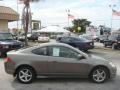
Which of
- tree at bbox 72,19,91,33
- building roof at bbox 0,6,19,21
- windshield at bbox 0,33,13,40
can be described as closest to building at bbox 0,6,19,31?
building roof at bbox 0,6,19,21

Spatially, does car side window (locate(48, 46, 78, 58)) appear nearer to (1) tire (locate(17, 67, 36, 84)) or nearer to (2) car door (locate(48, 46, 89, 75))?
(2) car door (locate(48, 46, 89, 75))

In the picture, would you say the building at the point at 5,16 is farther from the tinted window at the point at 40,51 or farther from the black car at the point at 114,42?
the tinted window at the point at 40,51

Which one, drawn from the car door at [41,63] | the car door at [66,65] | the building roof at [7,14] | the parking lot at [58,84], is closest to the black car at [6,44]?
the parking lot at [58,84]

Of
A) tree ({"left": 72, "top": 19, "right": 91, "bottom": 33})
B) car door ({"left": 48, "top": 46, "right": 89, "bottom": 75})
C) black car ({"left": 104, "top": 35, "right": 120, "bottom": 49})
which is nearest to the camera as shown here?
car door ({"left": 48, "top": 46, "right": 89, "bottom": 75})

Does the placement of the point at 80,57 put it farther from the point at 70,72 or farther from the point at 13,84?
the point at 13,84

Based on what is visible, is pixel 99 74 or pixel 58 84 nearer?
pixel 58 84

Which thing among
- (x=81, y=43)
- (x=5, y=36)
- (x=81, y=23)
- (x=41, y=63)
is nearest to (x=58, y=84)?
(x=41, y=63)

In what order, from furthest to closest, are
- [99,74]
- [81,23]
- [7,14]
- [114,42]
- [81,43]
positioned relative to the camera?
[81,23]
[7,14]
[114,42]
[81,43]
[99,74]

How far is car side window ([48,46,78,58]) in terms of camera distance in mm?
9844

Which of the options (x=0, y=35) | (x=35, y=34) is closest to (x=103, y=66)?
(x=0, y=35)

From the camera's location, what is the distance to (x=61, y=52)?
9.91 metres

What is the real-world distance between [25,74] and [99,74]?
103 inches

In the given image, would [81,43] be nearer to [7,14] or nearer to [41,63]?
[41,63]

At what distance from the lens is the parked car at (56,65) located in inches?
382
